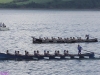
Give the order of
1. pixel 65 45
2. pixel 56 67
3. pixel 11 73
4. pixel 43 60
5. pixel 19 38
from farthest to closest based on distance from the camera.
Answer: pixel 19 38 < pixel 65 45 < pixel 43 60 < pixel 56 67 < pixel 11 73

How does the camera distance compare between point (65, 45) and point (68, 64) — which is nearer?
point (68, 64)

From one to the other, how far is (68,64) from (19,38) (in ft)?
158

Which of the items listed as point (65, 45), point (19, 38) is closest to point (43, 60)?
point (65, 45)

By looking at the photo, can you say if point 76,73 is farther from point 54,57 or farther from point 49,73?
point 54,57

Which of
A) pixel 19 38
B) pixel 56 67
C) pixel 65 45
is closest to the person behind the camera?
pixel 56 67

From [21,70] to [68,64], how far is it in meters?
8.40

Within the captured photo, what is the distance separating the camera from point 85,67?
69500mm

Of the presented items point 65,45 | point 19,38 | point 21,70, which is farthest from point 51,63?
point 19,38

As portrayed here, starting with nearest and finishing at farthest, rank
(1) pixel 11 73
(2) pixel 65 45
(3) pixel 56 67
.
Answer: (1) pixel 11 73 < (3) pixel 56 67 < (2) pixel 65 45

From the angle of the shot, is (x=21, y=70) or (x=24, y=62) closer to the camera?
(x=21, y=70)

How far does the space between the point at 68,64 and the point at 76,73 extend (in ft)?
22.1

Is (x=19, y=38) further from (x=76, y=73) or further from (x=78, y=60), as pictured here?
(x=76, y=73)

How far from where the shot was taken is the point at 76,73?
212ft

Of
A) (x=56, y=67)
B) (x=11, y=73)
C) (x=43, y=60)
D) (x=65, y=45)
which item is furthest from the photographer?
(x=65, y=45)
